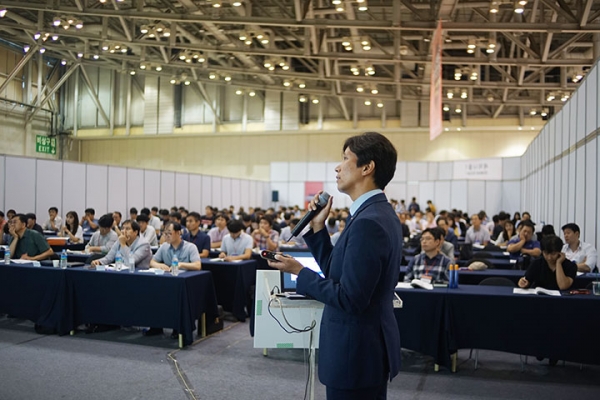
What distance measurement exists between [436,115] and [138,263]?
617 cm

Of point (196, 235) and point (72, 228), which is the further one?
point (72, 228)

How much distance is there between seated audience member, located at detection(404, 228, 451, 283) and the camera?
5.35 m

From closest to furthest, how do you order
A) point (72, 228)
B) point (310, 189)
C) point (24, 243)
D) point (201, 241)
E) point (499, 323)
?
1. point (499, 323)
2. point (24, 243)
3. point (201, 241)
4. point (72, 228)
5. point (310, 189)

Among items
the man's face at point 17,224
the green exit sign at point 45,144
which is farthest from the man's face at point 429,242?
the green exit sign at point 45,144

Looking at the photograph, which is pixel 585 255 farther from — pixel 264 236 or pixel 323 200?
pixel 323 200

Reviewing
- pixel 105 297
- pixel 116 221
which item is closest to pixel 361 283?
pixel 105 297

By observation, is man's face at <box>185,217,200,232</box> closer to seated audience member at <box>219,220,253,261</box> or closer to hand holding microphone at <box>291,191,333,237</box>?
seated audience member at <box>219,220,253,261</box>

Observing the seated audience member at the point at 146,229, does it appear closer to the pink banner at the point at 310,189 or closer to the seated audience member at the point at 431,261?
the seated audience member at the point at 431,261

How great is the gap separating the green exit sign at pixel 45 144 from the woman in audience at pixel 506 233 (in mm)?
20674

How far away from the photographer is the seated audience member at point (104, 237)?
7.48 m

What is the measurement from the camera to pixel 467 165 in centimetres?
1972

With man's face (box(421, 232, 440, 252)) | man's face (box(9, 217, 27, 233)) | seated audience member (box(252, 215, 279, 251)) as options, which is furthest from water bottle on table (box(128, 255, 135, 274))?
man's face (box(421, 232, 440, 252))

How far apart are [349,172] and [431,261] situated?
12.5ft

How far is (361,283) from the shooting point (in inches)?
66.5
